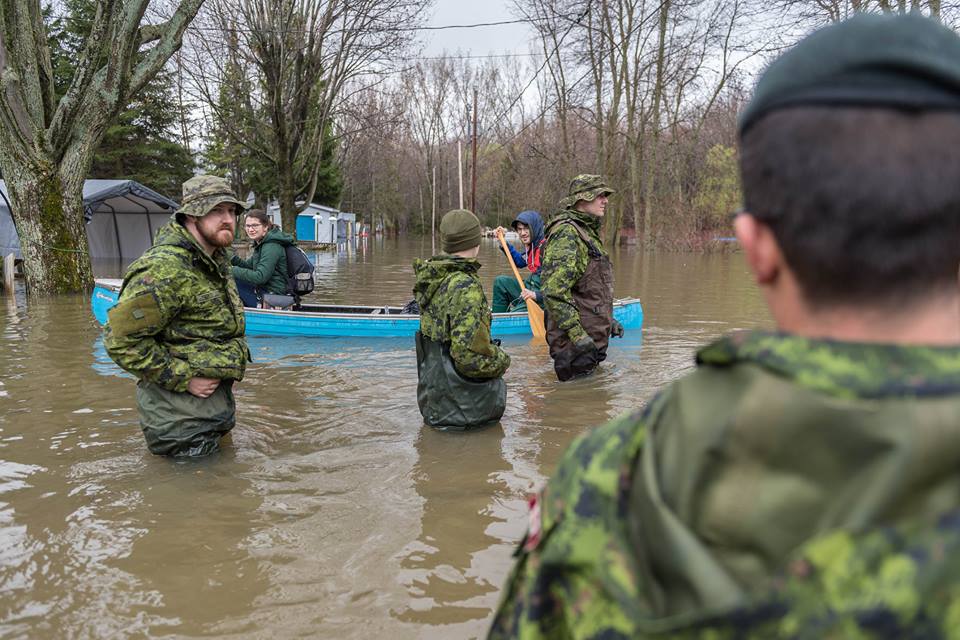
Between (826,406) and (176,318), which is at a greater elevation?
(826,406)

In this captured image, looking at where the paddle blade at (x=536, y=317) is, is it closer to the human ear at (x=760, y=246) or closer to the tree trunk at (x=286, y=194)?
the human ear at (x=760, y=246)

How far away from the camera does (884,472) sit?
0.93 meters

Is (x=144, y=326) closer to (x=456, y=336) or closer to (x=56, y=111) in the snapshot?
(x=456, y=336)

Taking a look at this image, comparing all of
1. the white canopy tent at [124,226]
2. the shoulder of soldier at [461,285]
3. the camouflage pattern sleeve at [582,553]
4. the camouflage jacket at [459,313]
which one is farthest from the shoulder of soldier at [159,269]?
the white canopy tent at [124,226]

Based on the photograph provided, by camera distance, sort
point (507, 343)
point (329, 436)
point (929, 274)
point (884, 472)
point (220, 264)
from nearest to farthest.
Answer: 1. point (884, 472)
2. point (929, 274)
3. point (220, 264)
4. point (329, 436)
5. point (507, 343)

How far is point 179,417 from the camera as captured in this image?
5164mm

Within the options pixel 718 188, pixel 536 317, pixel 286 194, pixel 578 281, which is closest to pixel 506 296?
pixel 536 317

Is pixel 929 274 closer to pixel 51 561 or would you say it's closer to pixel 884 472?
pixel 884 472

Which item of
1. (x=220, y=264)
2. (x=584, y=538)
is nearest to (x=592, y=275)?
(x=220, y=264)

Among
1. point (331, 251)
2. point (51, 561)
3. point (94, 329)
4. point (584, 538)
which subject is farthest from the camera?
point (331, 251)

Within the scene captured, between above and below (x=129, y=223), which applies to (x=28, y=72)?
above

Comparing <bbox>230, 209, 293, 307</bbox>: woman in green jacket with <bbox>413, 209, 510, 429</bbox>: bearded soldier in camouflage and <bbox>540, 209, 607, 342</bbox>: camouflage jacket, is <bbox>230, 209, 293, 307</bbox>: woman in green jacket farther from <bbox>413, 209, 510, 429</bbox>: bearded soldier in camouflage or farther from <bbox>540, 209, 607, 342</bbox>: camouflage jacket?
<bbox>413, 209, 510, 429</bbox>: bearded soldier in camouflage

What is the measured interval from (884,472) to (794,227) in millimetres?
351

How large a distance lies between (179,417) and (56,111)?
1294cm
